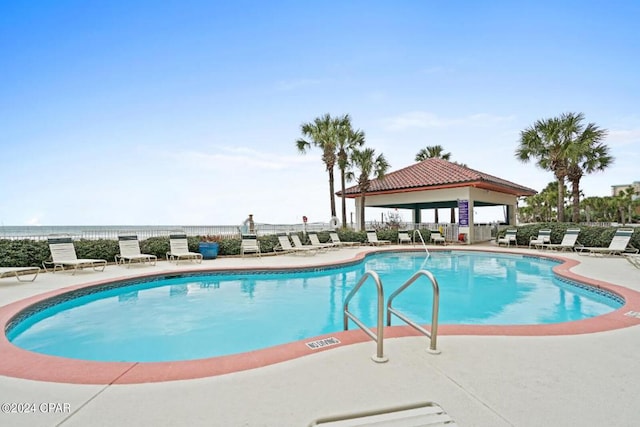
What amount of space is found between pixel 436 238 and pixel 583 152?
9.08m

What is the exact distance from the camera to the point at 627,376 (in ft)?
8.95

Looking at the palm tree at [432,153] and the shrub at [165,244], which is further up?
the palm tree at [432,153]

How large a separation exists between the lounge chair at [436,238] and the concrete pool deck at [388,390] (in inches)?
574

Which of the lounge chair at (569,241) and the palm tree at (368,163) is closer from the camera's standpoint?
the lounge chair at (569,241)

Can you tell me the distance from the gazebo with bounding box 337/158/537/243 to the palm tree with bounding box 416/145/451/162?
5245 millimetres

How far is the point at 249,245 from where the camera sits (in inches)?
506

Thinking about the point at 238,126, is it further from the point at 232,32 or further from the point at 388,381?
the point at 388,381

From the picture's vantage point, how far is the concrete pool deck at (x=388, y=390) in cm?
213

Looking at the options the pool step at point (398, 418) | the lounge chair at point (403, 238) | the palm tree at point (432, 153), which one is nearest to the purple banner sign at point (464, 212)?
the lounge chair at point (403, 238)

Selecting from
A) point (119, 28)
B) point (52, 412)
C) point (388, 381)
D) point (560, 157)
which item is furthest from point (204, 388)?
point (560, 157)

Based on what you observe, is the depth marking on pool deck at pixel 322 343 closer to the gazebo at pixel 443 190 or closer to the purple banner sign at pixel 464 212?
the gazebo at pixel 443 190

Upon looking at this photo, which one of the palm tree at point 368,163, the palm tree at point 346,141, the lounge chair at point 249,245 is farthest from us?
the palm tree at point 346,141

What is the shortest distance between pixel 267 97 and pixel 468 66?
7.93m

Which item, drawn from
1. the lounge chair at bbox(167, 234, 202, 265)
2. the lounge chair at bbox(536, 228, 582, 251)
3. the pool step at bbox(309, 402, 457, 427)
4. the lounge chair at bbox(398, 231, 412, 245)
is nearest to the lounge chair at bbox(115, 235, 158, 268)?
the lounge chair at bbox(167, 234, 202, 265)
